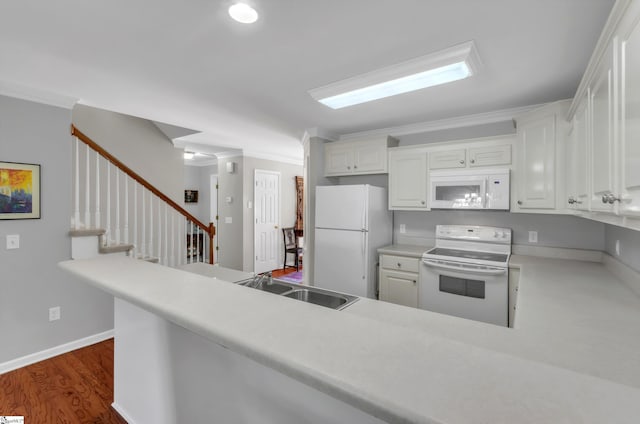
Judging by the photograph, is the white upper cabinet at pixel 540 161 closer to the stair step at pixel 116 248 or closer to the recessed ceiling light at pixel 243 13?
the recessed ceiling light at pixel 243 13

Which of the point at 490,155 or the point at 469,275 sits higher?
the point at 490,155

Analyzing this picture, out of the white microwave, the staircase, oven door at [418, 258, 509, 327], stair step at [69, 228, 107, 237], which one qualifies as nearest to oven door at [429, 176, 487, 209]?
the white microwave

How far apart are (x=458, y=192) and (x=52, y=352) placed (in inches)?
165

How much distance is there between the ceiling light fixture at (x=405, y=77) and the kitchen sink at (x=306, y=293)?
1.61m

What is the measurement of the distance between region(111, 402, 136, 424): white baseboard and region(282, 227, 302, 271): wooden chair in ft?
13.4

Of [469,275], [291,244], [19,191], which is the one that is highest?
[19,191]

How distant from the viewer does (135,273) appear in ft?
4.83

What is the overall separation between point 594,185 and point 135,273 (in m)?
2.33

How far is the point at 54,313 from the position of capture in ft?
9.08

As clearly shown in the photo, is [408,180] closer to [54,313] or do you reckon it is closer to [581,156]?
[581,156]

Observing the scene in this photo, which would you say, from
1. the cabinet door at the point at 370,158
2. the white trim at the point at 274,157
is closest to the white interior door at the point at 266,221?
the white trim at the point at 274,157

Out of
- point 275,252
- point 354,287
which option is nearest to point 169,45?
point 354,287

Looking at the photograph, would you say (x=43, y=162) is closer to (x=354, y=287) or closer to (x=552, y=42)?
(x=354, y=287)

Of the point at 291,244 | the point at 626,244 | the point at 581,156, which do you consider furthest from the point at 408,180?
the point at 291,244
